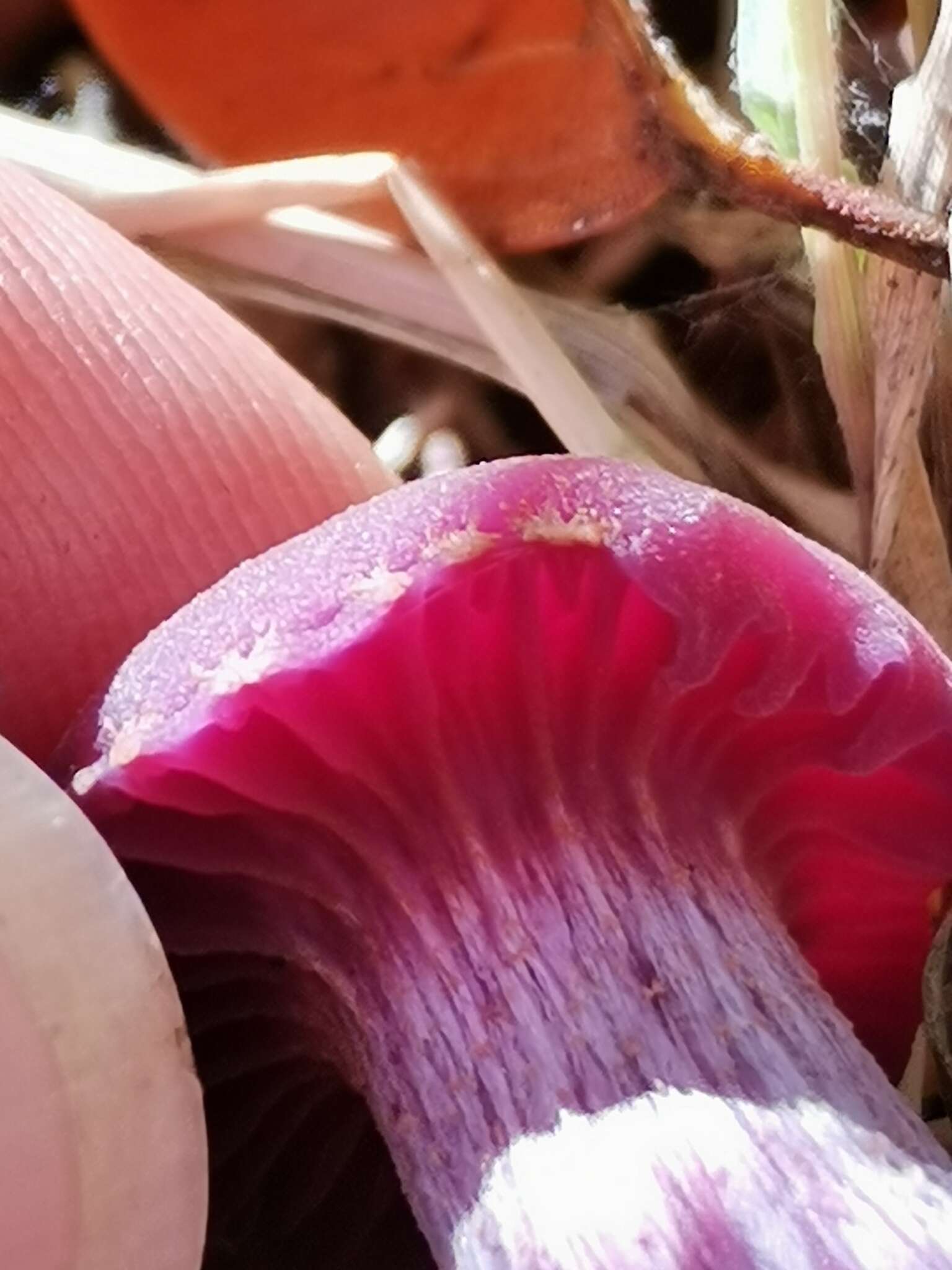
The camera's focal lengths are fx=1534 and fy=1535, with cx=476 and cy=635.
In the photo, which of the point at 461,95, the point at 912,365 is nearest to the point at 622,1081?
the point at 912,365

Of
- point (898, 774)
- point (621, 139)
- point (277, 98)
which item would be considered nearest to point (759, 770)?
point (898, 774)

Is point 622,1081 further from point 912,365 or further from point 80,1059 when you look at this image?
point 912,365

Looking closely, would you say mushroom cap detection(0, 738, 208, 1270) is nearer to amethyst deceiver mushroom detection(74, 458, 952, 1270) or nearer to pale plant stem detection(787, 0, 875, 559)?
amethyst deceiver mushroom detection(74, 458, 952, 1270)

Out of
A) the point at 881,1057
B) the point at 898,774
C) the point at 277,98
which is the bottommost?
the point at 881,1057

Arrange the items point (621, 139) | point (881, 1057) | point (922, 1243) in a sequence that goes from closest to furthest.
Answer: point (922, 1243) < point (881, 1057) < point (621, 139)

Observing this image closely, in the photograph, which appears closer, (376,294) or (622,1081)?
(622,1081)

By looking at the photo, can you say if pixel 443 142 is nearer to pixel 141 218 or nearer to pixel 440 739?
pixel 141 218

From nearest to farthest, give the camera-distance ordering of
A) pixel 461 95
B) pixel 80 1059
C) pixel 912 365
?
pixel 80 1059, pixel 912 365, pixel 461 95
